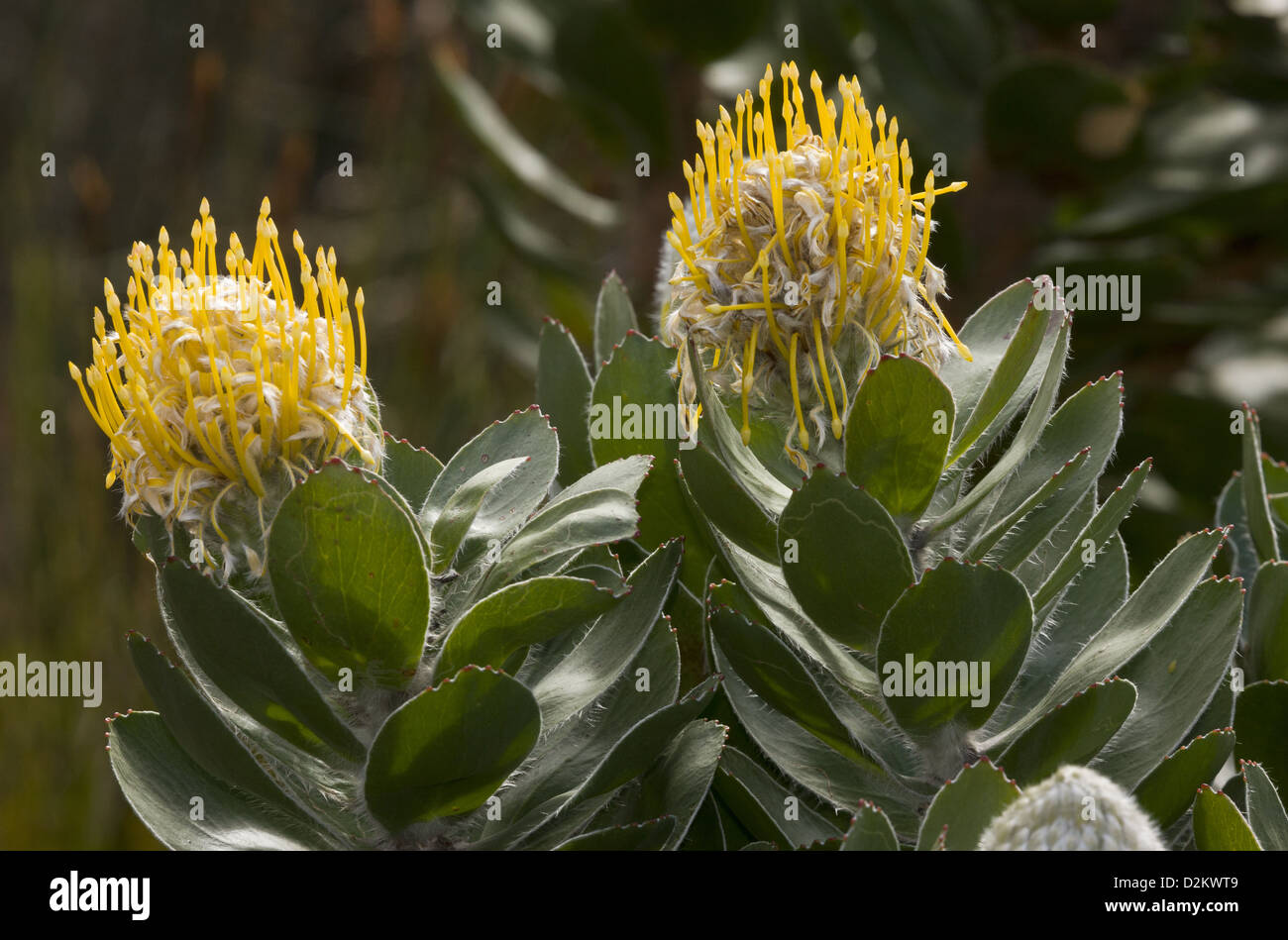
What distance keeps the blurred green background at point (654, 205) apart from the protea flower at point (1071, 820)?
52.6 inches

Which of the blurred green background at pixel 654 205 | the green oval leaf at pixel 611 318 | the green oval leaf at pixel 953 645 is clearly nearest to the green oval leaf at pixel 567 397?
the green oval leaf at pixel 611 318

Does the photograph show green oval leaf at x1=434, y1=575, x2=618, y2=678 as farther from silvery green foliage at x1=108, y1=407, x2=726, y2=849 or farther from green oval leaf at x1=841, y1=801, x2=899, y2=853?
green oval leaf at x1=841, y1=801, x2=899, y2=853

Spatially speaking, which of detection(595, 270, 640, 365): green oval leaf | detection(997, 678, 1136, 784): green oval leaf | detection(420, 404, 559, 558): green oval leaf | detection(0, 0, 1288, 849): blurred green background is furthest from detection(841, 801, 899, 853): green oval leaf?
detection(0, 0, 1288, 849): blurred green background

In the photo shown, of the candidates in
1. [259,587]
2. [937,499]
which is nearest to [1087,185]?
[937,499]

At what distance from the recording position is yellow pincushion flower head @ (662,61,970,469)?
2.28 feet

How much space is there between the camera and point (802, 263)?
710 mm

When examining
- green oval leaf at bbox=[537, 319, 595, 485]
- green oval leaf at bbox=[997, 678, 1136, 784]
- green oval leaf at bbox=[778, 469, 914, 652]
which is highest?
green oval leaf at bbox=[537, 319, 595, 485]

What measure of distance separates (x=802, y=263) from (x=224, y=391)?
31 cm

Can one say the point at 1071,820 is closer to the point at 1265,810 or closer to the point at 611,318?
the point at 1265,810

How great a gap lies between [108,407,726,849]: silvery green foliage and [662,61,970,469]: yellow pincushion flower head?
0.10 m

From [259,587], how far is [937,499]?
376 millimetres

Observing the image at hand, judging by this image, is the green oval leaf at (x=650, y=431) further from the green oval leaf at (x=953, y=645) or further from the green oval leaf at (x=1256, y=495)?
the green oval leaf at (x=1256, y=495)

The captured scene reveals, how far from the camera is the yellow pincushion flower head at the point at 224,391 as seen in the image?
0.68 m
